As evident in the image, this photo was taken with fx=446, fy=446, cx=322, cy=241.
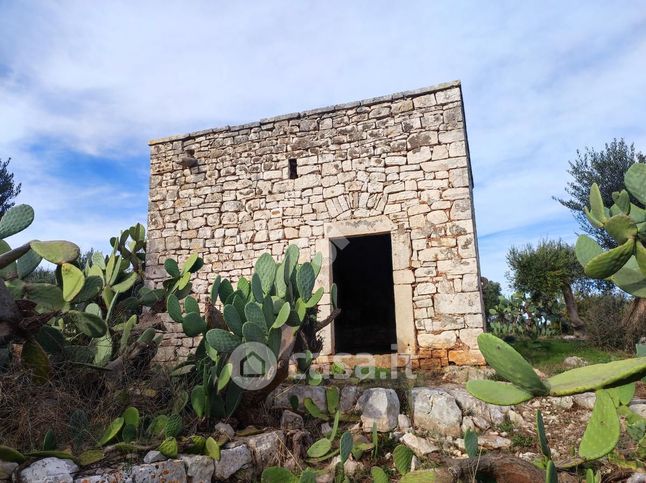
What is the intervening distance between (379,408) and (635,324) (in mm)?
5736

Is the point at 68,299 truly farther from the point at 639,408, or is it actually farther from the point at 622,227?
the point at 639,408

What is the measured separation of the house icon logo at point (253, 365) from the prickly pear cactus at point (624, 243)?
6.33ft

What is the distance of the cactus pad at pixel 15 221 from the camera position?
2.51m

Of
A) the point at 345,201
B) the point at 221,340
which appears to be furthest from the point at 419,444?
the point at 345,201

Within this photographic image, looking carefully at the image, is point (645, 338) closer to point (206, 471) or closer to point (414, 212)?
point (414, 212)

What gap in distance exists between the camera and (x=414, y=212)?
534 cm

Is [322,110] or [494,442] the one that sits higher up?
[322,110]

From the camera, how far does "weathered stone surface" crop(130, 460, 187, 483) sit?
2.25 metres

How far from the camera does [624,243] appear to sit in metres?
1.43

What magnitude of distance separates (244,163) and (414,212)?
8.03ft

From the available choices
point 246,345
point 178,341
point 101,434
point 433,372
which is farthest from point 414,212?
point 101,434

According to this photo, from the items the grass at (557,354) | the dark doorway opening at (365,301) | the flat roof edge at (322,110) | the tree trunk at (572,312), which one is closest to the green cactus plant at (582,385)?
the grass at (557,354)

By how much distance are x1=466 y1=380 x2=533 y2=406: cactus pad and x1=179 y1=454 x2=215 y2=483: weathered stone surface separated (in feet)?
5.75

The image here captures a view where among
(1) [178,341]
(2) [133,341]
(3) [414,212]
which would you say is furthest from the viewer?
(1) [178,341]
